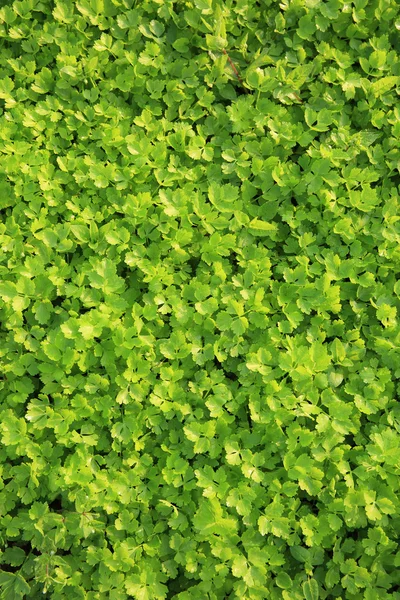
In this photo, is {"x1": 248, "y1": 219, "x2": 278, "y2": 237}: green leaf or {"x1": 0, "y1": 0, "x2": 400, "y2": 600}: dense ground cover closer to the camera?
{"x1": 0, "y1": 0, "x2": 400, "y2": 600}: dense ground cover

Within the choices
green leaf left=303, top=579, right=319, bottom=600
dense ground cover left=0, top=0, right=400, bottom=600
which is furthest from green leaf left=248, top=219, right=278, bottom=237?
green leaf left=303, top=579, right=319, bottom=600

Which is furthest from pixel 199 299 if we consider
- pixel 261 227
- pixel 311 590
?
pixel 311 590

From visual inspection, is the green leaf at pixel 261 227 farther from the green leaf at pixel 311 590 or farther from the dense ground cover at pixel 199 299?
the green leaf at pixel 311 590

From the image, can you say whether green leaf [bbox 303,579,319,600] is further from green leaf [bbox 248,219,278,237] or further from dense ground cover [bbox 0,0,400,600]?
green leaf [bbox 248,219,278,237]

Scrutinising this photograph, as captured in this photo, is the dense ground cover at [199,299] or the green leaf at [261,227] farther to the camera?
the green leaf at [261,227]

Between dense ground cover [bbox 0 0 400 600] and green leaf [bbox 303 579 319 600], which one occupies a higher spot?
dense ground cover [bbox 0 0 400 600]

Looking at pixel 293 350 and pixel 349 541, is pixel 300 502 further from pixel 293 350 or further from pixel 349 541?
pixel 293 350

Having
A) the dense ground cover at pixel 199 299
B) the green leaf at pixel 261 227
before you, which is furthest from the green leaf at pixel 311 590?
the green leaf at pixel 261 227

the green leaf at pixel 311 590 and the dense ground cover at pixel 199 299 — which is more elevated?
the dense ground cover at pixel 199 299

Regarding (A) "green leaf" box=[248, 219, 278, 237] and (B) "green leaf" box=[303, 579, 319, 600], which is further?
(A) "green leaf" box=[248, 219, 278, 237]
